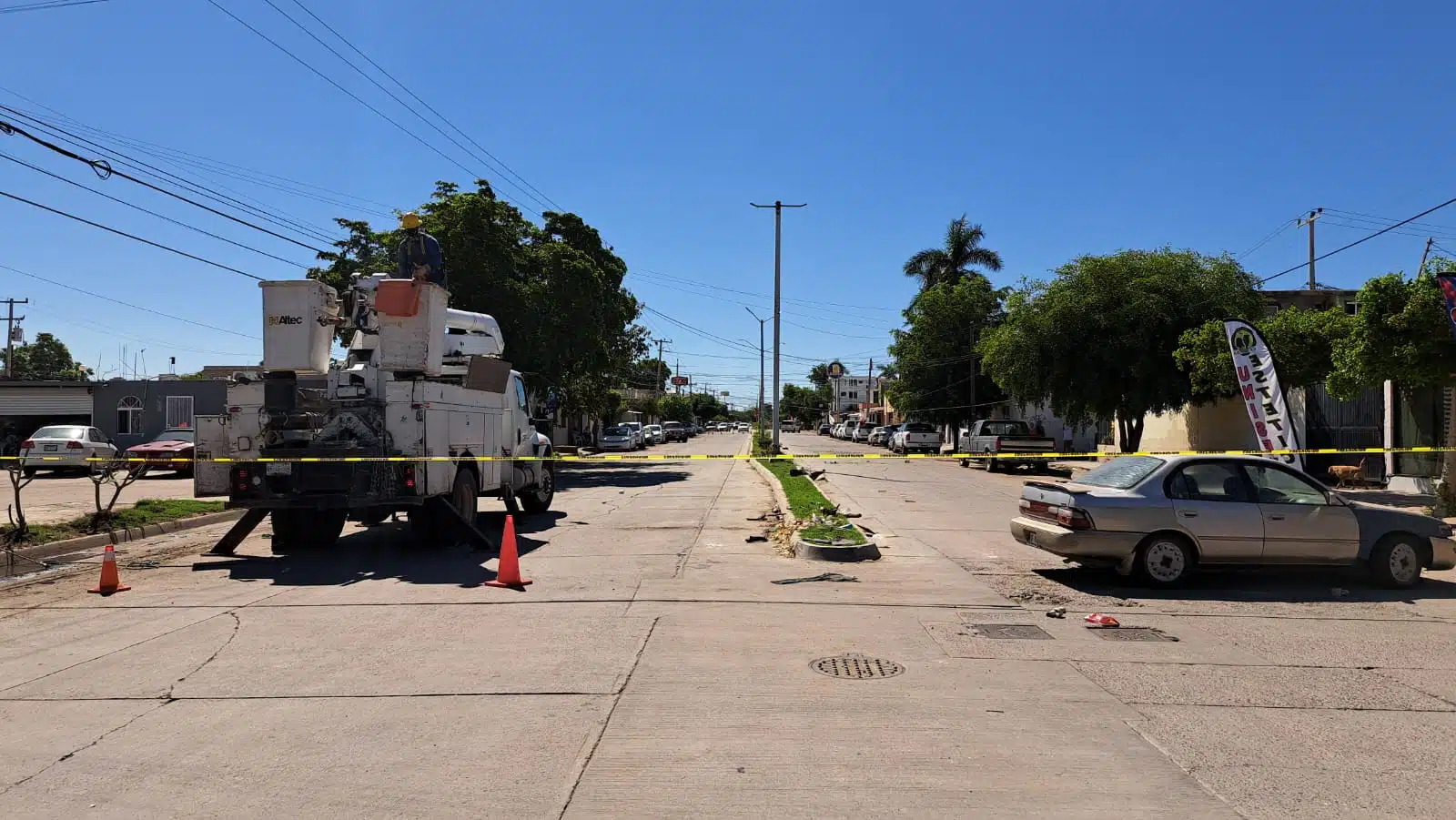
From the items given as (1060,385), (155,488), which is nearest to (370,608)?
(155,488)

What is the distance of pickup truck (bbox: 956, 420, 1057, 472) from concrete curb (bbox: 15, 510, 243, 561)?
22.1m

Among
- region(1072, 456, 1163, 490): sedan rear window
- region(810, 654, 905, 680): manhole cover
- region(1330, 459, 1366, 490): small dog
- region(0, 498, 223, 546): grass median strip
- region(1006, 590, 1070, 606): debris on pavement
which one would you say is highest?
region(1072, 456, 1163, 490): sedan rear window

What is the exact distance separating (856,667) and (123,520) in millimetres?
12739

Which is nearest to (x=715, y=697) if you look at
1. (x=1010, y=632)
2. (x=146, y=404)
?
(x=1010, y=632)

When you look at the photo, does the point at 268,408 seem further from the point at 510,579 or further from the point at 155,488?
the point at 155,488

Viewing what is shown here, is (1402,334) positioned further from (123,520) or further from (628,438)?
(628,438)

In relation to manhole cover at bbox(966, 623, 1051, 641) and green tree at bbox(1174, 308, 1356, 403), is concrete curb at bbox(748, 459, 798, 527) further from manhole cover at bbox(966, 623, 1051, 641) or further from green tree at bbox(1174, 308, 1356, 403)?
green tree at bbox(1174, 308, 1356, 403)

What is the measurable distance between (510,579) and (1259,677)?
670 centimetres

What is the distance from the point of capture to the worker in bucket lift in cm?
1267

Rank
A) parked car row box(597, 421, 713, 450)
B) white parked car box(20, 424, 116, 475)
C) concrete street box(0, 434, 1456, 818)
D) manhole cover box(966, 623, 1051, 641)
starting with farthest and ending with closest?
1. parked car row box(597, 421, 713, 450)
2. white parked car box(20, 424, 116, 475)
3. manhole cover box(966, 623, 1051, 641)
4. concrete street box(0, 434, 1456, 818)

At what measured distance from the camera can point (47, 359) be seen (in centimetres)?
9388

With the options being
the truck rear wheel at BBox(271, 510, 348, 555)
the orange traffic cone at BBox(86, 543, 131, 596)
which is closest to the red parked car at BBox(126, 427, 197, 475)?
the truck rear wheel at BBox(271, 510, 348, 555)

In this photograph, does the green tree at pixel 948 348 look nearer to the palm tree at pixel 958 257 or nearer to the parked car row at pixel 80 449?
the palm tree at pixel 958 257

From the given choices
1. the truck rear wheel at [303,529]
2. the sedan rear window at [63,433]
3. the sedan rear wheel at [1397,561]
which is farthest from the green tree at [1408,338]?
the sedan rear window at [63,433]
